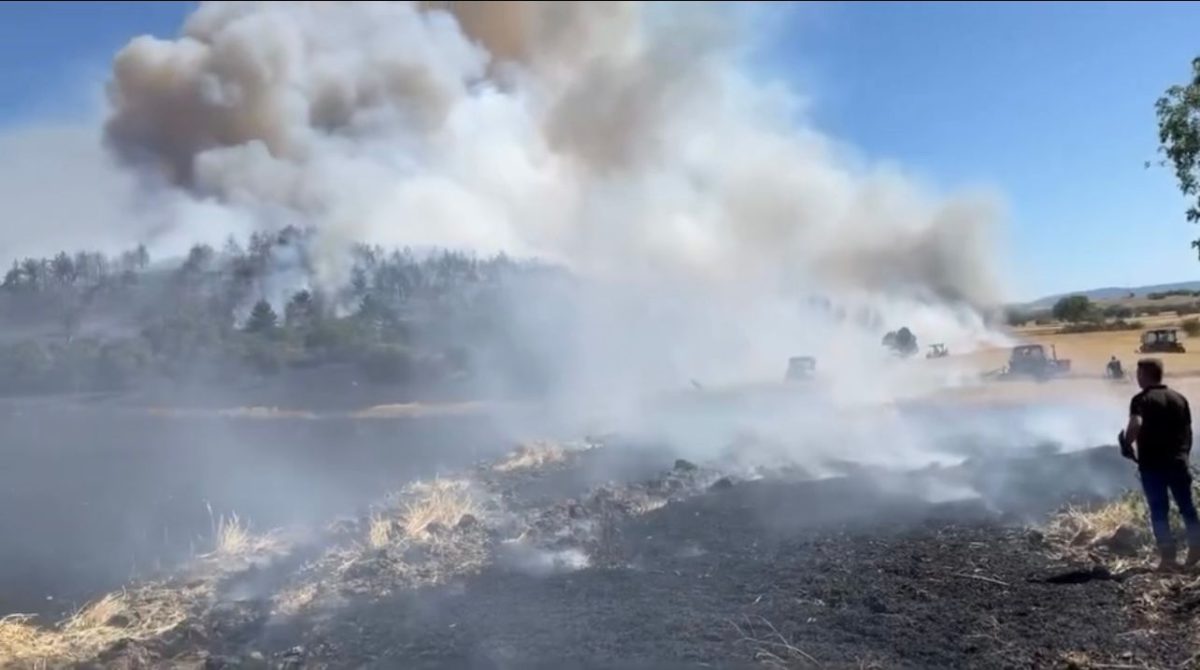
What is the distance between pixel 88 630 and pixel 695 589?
530 cm

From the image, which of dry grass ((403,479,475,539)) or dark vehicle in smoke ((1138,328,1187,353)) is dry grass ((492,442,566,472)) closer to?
dry grass ((403,479,475,539))

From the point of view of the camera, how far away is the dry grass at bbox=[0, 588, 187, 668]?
27.8 feet

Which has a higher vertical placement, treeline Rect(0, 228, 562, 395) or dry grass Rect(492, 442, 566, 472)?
treeline Rect(0, 228, 562, 395)

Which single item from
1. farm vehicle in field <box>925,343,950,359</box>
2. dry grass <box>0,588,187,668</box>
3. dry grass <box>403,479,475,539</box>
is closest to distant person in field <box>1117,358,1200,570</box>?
dry grass <box>403,479,475,539</box>

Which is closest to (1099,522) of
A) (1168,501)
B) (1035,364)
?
(1168,501)

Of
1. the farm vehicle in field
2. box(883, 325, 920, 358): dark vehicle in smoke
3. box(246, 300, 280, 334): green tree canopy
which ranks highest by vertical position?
box(246, 300, 280, 334): green tree canopy

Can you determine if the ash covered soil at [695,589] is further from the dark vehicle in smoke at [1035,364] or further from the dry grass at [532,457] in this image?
the dark vehicle in smoke at [1035,364]

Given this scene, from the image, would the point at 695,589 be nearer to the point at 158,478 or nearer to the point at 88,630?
the point at 88,630

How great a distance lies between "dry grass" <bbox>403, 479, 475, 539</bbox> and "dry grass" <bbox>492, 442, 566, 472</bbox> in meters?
4.31

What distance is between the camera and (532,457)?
71.8 ft

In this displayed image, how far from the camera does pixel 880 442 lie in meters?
21.2

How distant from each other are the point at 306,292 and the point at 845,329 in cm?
2696

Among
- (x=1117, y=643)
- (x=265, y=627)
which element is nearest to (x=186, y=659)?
(x=265, y=627)

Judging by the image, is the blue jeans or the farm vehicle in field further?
the farm vehicle in field
